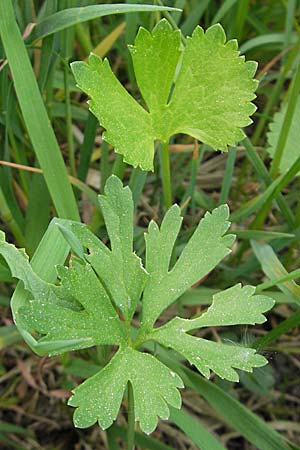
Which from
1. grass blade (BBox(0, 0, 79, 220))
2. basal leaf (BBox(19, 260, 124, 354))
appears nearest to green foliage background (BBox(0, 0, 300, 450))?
grass blade (BBox(0, 0, 79, 220))

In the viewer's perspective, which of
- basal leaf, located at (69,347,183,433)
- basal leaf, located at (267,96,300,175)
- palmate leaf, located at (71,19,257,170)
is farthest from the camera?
basal leaf, located at (267,96,300,175)

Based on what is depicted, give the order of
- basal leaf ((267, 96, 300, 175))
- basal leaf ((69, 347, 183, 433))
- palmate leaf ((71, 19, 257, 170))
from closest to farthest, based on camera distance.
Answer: basal leaf ((69, 347, 183, 433))
palmate leaf ((71, 19, 257, 170))
basal leaf ((267, 96, 300, 175))

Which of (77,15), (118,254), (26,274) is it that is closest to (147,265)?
(118,254)

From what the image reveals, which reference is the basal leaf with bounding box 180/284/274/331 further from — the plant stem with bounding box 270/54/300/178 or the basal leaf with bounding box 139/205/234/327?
the plant stem with bounding box 270/54/300/178

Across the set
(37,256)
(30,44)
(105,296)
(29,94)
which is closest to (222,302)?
(105,296)

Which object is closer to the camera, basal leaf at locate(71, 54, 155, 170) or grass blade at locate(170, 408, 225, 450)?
basal leaf at locate(71, 54, 155, 170)

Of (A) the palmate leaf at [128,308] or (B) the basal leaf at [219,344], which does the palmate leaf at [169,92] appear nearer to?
(A) the palmate leaf at [128,308]

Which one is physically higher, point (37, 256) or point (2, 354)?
point (37, 256)

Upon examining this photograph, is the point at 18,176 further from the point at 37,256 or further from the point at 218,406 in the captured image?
the point at 218,406
